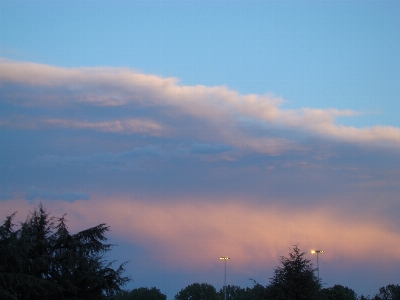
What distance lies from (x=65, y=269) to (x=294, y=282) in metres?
16.9

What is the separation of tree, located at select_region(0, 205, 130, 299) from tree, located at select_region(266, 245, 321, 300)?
11.9 meters

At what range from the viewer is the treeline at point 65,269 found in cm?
2692

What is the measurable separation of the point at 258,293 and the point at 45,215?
18.0 metres

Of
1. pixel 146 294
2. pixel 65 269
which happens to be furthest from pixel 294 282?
pixel 146 294

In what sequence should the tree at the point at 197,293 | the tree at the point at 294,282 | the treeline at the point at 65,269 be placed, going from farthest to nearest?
the tree at the point at 197,293 < the tree at the point at 294,282 < the treeline at the point at 65,269

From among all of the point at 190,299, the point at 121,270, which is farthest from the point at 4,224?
the point at 190,299

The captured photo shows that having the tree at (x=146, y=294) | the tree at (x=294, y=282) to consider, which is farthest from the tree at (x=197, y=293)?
the tree at (x=294, y=282)

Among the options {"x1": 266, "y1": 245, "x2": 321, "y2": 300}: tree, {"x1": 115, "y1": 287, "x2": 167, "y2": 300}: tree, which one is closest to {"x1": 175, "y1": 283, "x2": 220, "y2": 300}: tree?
{"x1": 115, "y1": 287, "x2": 167, "y2": 300}: tree

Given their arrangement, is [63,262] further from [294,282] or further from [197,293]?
[197,293]

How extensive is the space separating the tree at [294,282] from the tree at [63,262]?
469 inches

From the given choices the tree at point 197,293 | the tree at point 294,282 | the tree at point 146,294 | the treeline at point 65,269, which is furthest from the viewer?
the tree at point 197,293

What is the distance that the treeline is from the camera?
26.9 m

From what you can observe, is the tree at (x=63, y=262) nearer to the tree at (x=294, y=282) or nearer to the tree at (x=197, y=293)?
the tree at (x=294, y=282)

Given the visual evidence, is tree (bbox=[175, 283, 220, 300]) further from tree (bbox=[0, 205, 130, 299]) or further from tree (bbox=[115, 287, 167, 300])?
tree (bbox=[0, 205, 130, 299])
